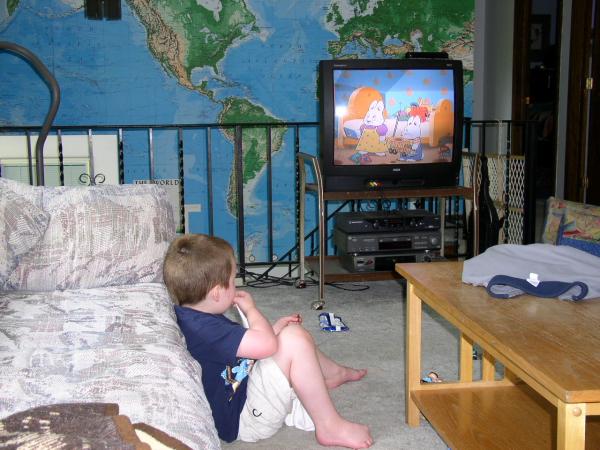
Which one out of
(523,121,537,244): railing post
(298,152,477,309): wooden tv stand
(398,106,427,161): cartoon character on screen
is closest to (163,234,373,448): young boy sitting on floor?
(298,152,477,309): wooden tv stand

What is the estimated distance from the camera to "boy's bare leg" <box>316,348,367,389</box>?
225 cm

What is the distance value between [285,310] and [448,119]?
130cm

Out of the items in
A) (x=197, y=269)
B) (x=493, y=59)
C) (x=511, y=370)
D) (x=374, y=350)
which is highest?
(x=493, y=59)

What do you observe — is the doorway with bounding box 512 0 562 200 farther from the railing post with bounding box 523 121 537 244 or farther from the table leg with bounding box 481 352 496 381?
the table leg with bounding box 481 352 496 381

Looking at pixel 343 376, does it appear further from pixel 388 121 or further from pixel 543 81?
pixel 543 81

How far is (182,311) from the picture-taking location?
171 centimetres

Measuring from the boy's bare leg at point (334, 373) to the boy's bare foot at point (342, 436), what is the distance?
0.41 m

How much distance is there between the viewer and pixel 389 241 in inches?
140

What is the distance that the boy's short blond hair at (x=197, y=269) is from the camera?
1.71 m

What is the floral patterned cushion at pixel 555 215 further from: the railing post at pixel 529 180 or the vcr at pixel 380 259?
the railing post at pixel 529 180

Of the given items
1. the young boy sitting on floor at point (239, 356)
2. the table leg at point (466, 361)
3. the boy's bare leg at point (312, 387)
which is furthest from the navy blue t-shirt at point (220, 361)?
the table leg at point (466, 361)

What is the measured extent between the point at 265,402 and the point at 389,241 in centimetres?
192

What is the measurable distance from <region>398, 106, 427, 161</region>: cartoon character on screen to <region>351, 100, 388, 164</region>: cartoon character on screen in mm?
100

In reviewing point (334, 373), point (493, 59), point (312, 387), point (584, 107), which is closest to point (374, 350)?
point (334, 373)
